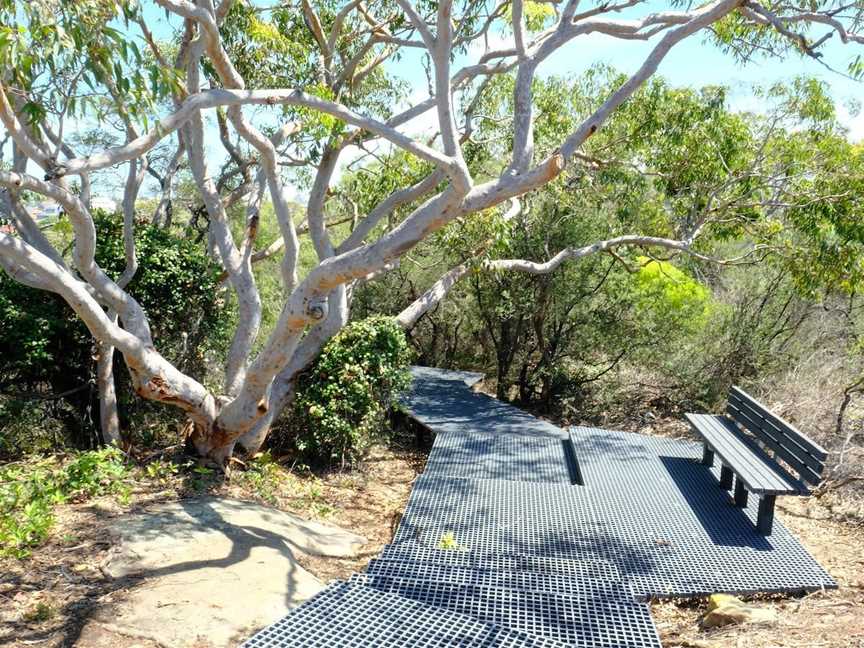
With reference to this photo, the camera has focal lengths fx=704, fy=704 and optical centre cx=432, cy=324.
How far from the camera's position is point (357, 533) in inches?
235

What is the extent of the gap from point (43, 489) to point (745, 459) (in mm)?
5470

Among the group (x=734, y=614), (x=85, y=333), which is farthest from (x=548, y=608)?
(x=85, y=333)

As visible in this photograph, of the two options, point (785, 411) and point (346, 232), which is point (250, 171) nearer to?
point (346, 232)

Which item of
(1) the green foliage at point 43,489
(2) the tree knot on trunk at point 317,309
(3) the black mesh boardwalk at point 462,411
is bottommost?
(1) the green foliage at point 43,489

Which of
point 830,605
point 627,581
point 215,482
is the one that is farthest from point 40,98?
point 830,605

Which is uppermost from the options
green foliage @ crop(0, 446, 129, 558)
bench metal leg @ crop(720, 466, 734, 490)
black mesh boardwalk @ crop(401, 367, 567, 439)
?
black mesh boardwalk @ crop(401, 367, 567, 439)

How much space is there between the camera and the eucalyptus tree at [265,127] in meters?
4.15

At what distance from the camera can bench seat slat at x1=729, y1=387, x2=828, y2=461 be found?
16.7 feet

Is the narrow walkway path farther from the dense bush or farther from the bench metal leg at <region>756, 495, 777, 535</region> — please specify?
the dense bush

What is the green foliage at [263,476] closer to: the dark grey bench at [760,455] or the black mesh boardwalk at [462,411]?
the black mesh boardwalk at [462,411]

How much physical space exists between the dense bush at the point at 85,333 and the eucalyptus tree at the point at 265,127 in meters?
0.50

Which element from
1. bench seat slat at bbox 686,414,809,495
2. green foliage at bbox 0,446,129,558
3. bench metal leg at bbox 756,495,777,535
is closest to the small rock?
bench seat slat at bbox 686,414,809,495

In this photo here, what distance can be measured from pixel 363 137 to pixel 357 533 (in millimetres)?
4314

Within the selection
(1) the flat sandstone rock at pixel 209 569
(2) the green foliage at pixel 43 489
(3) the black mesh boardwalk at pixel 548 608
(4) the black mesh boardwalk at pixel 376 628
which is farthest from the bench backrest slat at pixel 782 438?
(2) the green foliage at pixel 43 489
